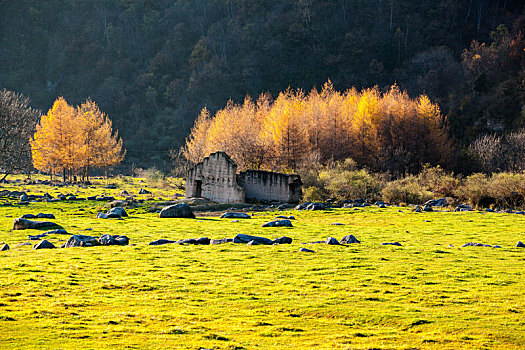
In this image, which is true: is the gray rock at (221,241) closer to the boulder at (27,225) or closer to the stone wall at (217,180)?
the boulder at (27,225)

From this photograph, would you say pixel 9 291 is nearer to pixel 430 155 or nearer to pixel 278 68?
pixel 430 155

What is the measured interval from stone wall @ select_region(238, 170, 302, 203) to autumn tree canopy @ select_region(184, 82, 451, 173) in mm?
11520

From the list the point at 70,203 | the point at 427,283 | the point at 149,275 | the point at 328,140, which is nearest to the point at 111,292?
the point at 149,275

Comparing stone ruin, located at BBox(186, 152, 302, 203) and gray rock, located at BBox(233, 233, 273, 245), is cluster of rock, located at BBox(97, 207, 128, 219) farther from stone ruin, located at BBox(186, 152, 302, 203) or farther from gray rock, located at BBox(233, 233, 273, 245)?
gray rock, located at BBox(233, 233, 273, 245)

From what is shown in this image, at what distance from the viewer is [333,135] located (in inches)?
2835

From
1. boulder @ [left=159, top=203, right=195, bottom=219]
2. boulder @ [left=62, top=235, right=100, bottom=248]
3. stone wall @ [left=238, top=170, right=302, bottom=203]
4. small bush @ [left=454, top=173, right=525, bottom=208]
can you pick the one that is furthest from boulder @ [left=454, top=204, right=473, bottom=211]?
boulder @ [left=62, top=235, right=100, bottom=248]

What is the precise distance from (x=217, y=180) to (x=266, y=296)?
3850 centimetres

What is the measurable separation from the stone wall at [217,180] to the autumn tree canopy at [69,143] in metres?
34.6

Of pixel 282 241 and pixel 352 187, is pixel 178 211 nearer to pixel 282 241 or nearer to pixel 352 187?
pixel 282 241

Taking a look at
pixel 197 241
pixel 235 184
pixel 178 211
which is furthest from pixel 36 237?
pixel 235 184

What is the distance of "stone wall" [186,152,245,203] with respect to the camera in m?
51.3

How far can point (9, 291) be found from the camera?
45.2ft

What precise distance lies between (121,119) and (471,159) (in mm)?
105407

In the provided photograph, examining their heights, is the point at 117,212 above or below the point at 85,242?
above
